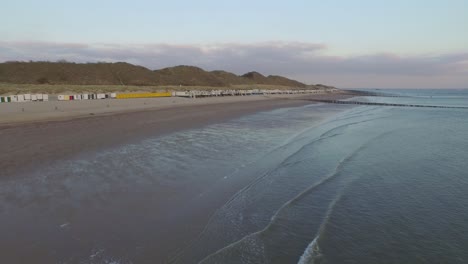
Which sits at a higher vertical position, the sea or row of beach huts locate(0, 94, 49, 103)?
row of beach huts locate(0, 94, 49, 103)

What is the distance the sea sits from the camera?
5039 millimetres

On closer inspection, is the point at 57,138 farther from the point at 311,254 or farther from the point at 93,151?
the point at 311,254

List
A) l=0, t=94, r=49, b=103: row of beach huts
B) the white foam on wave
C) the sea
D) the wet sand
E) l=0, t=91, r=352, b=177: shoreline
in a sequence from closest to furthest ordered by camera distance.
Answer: the white foam on wave
the sea
the wet sand
l=0, t=91, r=352, b=177: shoreline
l=0, t=94, r=49, b=103: row of beach huts

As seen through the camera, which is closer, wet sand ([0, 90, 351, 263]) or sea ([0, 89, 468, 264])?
sea ([0, 89, 468, 264])

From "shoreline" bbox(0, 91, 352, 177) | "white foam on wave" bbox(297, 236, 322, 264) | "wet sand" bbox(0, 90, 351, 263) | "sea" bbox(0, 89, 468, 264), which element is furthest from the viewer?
"shoreline" bbox(0, 91, 352, 177)

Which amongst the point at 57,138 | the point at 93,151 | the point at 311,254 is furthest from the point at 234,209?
the point at 57,138

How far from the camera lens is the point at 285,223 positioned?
623cm

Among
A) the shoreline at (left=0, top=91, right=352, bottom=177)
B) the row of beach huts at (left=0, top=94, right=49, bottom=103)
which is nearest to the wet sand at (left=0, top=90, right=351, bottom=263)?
the shoreline at (left=0, top=91, right=352, bottom=177)

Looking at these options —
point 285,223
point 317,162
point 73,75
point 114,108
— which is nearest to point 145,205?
point 285,223

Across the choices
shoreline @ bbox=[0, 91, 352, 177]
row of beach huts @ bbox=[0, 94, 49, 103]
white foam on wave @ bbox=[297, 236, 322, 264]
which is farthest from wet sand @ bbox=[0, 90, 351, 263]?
row of beach huts @ bbox=[0, 94, 49, 103]

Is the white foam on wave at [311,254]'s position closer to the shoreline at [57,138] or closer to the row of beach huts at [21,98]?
the shoreline at [57,138]

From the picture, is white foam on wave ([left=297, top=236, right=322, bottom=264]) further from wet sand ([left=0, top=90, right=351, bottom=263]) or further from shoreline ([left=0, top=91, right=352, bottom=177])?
shoreline ([left=0, top=91, right=352, bottom=177])

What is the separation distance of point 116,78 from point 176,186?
81.2m

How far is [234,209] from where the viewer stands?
683 centimetres
